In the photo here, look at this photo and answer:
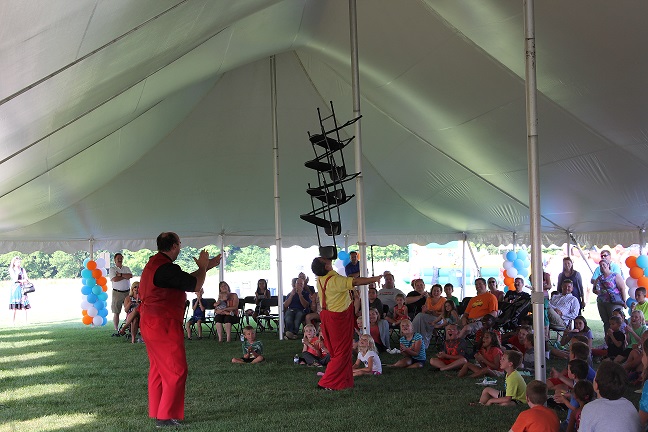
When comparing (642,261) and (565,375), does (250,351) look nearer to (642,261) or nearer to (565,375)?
(565,375)

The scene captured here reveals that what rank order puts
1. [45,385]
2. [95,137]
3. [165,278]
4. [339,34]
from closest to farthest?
1. [165,278]
2. [45,385]
3. [95,137]
4. [339,34]

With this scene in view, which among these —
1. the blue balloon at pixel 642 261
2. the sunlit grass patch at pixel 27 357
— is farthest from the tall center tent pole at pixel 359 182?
the blue balloon at pixel 642 261

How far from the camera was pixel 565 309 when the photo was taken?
34.9 ft

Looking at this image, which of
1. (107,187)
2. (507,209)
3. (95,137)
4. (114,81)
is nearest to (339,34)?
(95,137)

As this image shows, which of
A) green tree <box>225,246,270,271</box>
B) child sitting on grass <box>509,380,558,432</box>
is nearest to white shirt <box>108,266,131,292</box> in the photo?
child sitting on grass <box>509,380,558,432</box>

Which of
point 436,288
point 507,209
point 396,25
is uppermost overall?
point 396,25

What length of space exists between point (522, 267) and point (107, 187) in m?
8.25

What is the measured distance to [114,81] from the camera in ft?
22.7

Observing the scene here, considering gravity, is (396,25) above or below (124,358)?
above

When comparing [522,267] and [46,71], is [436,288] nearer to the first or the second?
[522,267]

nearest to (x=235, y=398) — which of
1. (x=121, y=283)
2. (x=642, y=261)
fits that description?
(x=642, y=261)

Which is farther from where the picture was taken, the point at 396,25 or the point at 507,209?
the point at 507,209

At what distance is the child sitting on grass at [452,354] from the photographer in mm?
8477

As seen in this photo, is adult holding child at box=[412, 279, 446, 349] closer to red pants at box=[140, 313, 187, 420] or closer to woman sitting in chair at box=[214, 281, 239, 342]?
woman sitting in chair at box=[214, 281, 239, 342]
